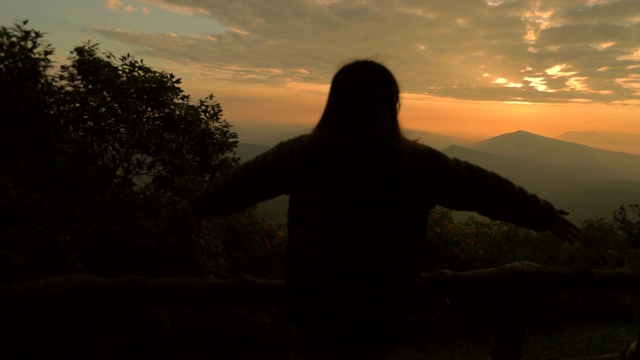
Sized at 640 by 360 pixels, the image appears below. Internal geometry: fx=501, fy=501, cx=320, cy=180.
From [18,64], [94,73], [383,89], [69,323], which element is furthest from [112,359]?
[383,89]

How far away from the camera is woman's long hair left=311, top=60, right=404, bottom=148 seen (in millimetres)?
2088

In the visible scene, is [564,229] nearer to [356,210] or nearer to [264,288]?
[356,210]

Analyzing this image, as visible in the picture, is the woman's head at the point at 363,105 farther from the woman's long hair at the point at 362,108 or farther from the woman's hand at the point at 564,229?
the woman's hand at the point at 564,229

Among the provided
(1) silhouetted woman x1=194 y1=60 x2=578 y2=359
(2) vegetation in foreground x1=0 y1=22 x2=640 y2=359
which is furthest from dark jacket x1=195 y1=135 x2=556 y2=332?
(2) vegetation in foreground x1=0 y1=22 x2=640 y2=359

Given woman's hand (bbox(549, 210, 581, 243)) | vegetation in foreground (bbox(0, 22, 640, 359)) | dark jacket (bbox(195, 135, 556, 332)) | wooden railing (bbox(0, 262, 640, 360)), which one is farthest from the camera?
vegetation in foreground (bbox(0, 22, 640, 359))

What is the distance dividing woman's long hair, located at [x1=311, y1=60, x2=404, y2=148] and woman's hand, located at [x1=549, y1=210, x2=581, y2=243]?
126 centimetres

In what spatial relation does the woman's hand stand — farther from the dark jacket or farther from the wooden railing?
the dark jacket

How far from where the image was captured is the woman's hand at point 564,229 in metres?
2.84

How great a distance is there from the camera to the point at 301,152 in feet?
7.02

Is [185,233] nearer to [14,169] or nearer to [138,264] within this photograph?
[138,264]

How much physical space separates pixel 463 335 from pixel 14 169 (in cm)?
609

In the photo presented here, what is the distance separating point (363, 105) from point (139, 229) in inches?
121

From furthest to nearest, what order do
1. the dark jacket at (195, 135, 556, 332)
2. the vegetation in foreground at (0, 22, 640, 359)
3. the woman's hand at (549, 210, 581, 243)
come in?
the vegetation in foreground at (0, 22, 640, 359) → the woman's hand at (549, 210, 581, 243) → the dark jacket at (195, 135, 556, 332)

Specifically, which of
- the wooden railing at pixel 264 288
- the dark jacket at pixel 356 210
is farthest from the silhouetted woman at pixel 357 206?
the wooden railing at pixel 264 288
